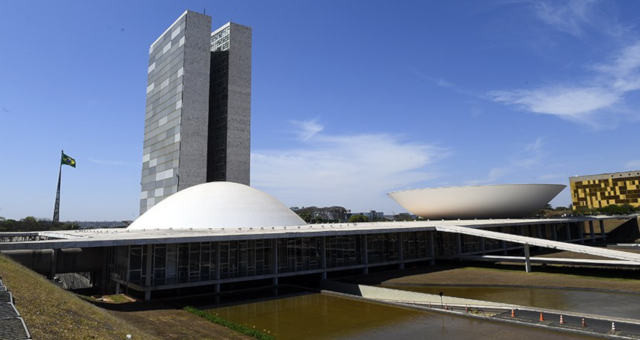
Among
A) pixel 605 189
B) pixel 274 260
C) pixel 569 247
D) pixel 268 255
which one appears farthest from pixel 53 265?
pixel 605 189

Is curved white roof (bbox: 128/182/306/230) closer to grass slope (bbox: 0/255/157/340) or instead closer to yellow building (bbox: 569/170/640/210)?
grass slope (bbox: 0/255/157/340)

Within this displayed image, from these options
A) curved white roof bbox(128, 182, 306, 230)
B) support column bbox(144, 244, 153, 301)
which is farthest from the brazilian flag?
support column bbox(144, 244, 153, 301)

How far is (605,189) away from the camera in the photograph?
131m

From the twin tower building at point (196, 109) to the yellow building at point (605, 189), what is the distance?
123 meters

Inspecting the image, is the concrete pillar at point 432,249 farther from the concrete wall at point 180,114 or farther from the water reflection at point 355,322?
the concrete wall at point 180,114

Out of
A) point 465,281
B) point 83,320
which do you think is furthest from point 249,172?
point 83,320

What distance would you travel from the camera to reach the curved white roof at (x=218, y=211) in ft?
127

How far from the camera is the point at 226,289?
30031 mm

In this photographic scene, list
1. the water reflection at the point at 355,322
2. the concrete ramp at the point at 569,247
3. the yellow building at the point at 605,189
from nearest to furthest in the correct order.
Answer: the water reflection at the point at 355,322 < the concrete ramp at the point at 569,247 < the yellow building at the point at 605,189

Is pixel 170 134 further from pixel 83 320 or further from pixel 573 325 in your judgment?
pixel 573 325

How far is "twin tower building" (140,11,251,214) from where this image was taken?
79.2 metres

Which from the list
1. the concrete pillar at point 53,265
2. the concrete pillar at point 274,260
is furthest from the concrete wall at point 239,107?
the concrete pillar at point 53,265

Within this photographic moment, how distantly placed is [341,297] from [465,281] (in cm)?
1036

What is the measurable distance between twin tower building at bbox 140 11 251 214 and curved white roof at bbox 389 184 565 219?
3956 centimetres
